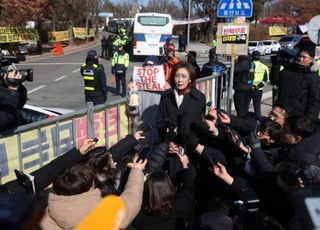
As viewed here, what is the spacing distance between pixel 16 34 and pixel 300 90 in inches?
1230

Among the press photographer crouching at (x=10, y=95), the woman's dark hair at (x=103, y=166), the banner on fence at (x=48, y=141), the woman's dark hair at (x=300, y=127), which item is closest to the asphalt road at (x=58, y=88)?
the banner on fence at (x=48, y=141)

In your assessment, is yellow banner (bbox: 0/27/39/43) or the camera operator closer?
the camera operator

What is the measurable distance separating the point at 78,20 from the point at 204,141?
172 ft

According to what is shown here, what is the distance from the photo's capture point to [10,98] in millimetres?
4301

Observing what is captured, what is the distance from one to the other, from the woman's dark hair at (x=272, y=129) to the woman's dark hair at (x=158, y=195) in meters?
1.41

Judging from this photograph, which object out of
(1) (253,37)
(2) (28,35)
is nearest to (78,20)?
(2) (28,35)

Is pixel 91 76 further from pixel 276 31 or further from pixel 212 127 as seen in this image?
pixel 276 31

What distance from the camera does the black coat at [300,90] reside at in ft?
20.2

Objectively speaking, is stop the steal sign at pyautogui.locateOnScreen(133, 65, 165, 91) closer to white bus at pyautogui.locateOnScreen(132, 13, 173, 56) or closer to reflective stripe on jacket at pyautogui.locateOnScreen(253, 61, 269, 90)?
reflective stripe on jacket at pyautogui.locateOnScreen(253, 61, 269, 90)

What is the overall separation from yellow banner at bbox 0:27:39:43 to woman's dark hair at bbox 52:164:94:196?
104 feet

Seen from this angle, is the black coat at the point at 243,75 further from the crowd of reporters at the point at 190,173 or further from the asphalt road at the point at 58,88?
the asphalt road at the point at 58,88

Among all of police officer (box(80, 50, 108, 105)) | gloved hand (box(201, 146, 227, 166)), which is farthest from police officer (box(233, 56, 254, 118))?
gloved hand (box(201, 146, 227, 166))

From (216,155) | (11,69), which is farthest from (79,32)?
(216,155)

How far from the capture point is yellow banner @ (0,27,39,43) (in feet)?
107
